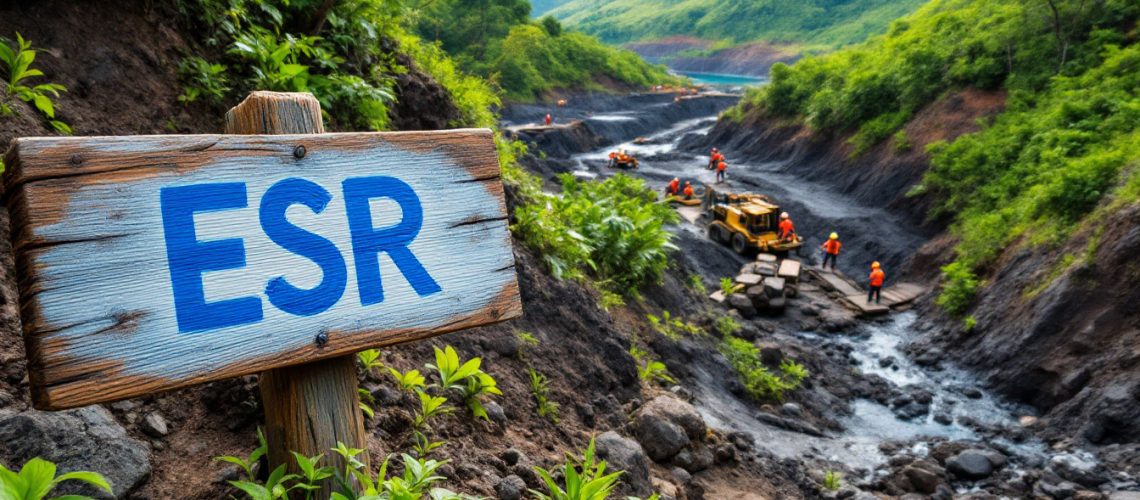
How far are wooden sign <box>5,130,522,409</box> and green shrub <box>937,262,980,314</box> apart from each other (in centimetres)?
1232

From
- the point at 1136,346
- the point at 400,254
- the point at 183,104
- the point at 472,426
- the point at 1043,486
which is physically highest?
the point at 183,104

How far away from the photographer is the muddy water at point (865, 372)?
7254 millimetres

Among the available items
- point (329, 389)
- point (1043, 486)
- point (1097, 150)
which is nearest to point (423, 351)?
point (329, 389)

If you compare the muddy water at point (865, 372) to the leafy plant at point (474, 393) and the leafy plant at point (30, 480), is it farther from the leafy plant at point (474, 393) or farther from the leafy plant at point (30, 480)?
the leafy plant at point (30, 480)

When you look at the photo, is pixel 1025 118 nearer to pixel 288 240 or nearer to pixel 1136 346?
pixel 1136 346

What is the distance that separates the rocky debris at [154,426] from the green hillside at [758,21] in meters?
70.3

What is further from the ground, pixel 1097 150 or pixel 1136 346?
pixel 1097 150

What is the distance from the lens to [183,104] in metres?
3.74

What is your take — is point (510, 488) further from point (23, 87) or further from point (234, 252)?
point (23, 87)

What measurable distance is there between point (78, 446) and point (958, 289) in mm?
13271

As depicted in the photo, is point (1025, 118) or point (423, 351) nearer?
point (423, 351)

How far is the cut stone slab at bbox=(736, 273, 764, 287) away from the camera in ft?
43.2

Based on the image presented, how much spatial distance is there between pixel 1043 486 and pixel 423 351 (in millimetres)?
7249

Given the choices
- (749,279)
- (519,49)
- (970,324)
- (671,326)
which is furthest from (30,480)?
(519,49)
